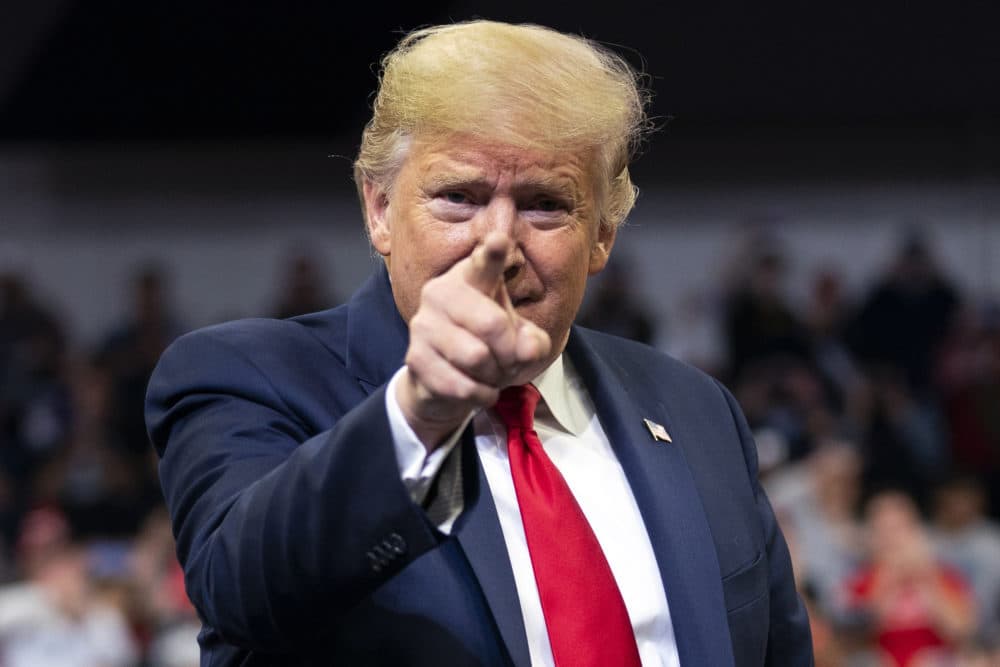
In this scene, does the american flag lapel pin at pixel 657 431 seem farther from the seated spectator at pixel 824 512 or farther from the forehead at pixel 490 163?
the seated spectator at pixel 824 512

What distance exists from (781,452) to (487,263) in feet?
17.3

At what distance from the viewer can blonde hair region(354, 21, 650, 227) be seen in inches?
57.1

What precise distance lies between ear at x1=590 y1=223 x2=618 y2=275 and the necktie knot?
0.57 ft

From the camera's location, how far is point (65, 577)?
5082 mm

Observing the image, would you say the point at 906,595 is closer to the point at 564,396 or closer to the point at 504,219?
the point at 564,396

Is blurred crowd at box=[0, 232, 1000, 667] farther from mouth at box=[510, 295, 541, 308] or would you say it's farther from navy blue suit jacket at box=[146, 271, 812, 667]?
mouth at box=[510, 295, 541, 308]

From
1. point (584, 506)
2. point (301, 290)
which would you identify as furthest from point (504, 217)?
point (301, 290)

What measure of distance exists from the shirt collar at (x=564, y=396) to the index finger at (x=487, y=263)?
57cm

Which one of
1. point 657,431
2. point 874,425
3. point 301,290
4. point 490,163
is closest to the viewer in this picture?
point 490,163

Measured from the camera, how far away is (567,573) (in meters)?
1.50

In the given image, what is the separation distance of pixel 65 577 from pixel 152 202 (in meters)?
3.17

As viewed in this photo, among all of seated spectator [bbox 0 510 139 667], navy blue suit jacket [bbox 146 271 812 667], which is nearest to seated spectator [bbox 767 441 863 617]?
seated spectator [bbox 0 510 139 667]

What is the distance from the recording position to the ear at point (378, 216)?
1.60 metres

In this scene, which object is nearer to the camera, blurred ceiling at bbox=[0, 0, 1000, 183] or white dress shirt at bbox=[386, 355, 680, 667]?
white dress shirt at bbox=[386, 355, 680, 667]
